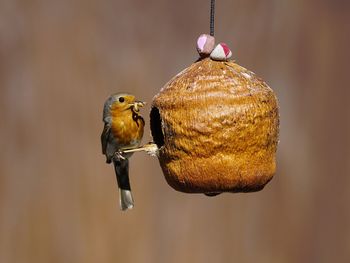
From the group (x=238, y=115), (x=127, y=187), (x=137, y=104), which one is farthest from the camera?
(x=127, y=187)

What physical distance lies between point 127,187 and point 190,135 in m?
0.98

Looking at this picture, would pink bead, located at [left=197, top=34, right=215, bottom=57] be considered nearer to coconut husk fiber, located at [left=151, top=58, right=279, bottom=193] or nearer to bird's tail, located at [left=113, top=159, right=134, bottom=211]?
coconut husk fiber, located at [left=151, top=58, right=279, bottom=193]

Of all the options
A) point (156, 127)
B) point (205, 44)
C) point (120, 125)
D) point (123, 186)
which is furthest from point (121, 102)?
point (205, 44)

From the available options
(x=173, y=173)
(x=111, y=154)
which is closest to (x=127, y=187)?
(x=111, y=154)

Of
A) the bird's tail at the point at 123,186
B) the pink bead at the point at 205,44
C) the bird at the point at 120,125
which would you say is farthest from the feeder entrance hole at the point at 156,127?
the bird's tail at the point at 123,186

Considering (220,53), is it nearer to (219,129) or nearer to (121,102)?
(219,129)

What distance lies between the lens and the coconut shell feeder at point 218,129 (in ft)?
8.07

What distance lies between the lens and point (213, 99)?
247 centimetres

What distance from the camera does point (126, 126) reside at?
3.11 meters

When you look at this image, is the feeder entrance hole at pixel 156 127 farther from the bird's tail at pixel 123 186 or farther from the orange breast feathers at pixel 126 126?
the bird's tail at pixel 123 186

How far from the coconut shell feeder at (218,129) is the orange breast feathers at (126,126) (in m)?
0.53

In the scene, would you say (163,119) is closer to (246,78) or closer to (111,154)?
(246,78)

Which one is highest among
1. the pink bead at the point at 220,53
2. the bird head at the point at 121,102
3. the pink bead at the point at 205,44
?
the pink bead at the point at 205,44

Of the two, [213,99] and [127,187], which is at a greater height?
[213,99]
